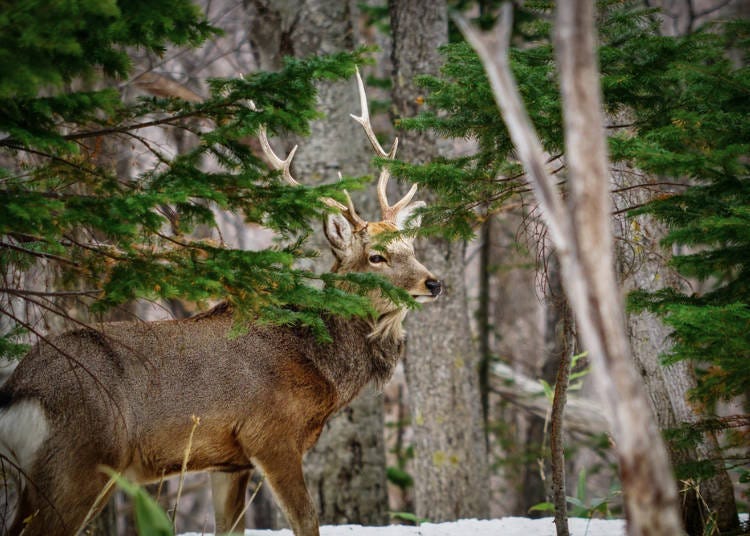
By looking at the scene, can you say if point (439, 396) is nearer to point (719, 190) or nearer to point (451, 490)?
point (451, 490)

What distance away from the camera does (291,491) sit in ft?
15.3

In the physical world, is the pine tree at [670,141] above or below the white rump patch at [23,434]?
above

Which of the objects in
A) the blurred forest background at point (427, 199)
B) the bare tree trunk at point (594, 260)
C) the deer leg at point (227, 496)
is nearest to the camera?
the bare tree trunk at point (594, 260)

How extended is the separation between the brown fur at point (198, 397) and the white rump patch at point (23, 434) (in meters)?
0.03

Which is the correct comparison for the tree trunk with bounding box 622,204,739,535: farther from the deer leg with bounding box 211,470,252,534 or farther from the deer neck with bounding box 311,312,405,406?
the deer leg with bounding box 211,470,252,534

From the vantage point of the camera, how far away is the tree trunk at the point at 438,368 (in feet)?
24.9

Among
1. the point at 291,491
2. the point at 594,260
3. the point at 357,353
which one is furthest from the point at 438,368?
the point at 594,260

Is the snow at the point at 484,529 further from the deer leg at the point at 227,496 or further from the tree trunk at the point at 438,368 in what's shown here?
the tree trunk at the point at 438,368

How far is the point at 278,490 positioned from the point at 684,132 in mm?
3222

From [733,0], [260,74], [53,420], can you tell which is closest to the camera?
[260,74]

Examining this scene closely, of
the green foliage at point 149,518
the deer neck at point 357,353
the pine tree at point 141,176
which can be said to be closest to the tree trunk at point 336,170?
the deer neck at point 357,353

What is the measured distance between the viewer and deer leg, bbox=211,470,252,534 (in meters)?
5.23

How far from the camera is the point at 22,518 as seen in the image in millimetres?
4043

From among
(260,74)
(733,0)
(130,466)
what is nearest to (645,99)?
(260,74)
